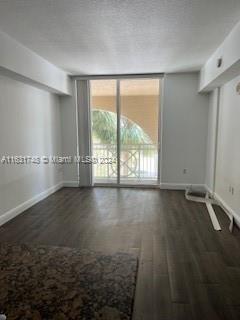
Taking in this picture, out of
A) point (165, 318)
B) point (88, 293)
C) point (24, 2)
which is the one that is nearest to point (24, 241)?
point (88, 293)

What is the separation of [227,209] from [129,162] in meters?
2.64

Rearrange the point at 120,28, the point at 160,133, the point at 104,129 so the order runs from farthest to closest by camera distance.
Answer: the point at 104,129
the point at 160,133
the point at 120,28

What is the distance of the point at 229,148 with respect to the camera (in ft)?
11.9

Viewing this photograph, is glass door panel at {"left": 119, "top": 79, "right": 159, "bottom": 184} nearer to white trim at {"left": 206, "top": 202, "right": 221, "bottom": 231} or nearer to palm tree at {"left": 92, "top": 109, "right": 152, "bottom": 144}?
palm tree at {"left": 92, "top": 109, "right": 152, "bottom": 144}

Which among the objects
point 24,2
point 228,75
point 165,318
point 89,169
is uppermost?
point 24,2

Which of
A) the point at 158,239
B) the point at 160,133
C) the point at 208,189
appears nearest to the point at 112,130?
the point at 160,133

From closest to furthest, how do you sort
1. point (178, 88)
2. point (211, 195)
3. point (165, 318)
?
point (165, 318)
point (211, 195)
point (178, 88)

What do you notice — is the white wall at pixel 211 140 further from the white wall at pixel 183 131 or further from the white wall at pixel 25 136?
the white wall at pixel 25 136

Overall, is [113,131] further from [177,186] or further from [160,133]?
[177,186]

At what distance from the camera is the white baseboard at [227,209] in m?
3.23

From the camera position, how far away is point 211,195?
4.49 m

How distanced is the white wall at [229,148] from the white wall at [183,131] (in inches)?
32.9

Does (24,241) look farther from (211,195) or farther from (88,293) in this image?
(211,195)

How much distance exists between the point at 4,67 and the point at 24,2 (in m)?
1.00
